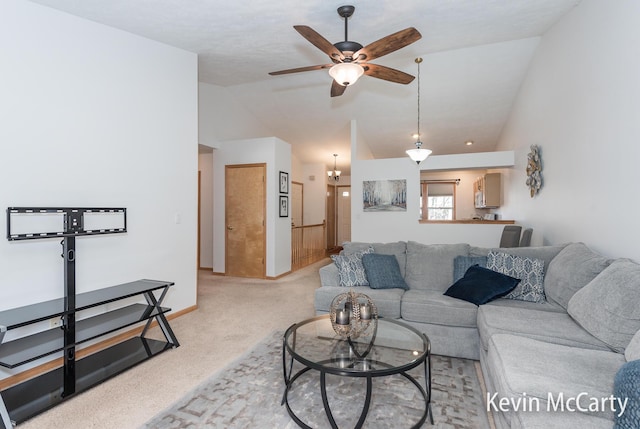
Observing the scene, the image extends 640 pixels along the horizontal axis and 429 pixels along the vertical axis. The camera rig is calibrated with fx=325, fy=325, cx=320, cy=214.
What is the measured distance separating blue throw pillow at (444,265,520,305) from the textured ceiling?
2.52 meters

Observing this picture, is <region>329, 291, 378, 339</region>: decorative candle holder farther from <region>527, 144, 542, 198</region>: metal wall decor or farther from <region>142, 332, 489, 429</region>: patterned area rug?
<region>527, 144, 542, 198</region>: metal wall decor

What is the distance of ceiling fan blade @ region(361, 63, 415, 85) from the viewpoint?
3020mm

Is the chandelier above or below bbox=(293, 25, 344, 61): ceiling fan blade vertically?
below

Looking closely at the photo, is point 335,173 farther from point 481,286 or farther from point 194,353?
point 194,353

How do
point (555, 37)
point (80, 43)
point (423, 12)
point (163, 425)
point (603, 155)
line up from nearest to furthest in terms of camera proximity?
point (163, 425)
point (603, 155)
point (80, 43)
point (423, 12)
point (555, 37)

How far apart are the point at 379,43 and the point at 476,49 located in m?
2.61

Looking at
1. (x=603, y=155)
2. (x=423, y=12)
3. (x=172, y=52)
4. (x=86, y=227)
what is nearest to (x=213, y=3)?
(x=172, y=52)

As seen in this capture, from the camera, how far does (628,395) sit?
111 centimetres

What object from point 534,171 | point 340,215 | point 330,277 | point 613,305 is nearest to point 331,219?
point 340,215

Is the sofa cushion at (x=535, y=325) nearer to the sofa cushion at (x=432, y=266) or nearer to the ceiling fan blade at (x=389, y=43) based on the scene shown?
the sofa cushion at (x=432, y=266)

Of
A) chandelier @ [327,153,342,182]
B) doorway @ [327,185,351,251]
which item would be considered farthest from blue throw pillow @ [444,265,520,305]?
doorway @ [327,185,351,251]

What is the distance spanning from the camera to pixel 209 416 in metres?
1.96

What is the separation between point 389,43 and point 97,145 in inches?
107

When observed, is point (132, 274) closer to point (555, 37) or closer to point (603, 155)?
point (603, 155)
